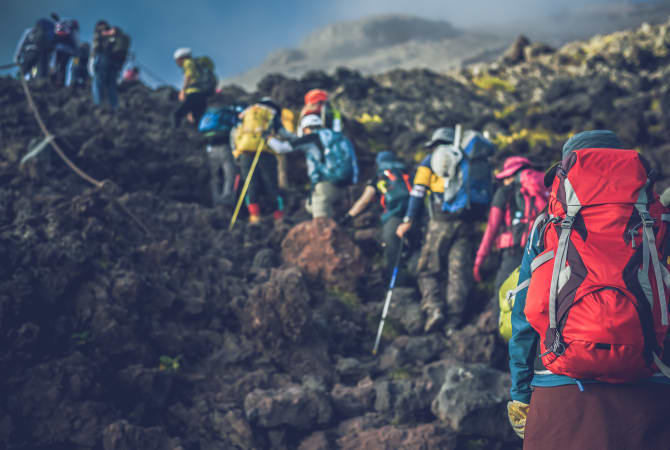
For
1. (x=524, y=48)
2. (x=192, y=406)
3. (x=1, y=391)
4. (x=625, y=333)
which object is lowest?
(x=192, y=406)

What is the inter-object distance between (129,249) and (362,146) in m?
7.15

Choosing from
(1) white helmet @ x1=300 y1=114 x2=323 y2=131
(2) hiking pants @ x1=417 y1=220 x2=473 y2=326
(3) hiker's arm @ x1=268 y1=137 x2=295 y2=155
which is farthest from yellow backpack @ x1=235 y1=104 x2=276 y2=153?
(2) hiking pants @ x1=417 y1=220 x2=473 y2=326

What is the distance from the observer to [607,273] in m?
2.81

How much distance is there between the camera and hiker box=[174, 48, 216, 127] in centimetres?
1329

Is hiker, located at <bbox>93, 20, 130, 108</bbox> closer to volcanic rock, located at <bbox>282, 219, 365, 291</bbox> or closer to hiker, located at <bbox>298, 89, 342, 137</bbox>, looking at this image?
hiker, located at <bbox>298, 89, 342, 137</bbox>

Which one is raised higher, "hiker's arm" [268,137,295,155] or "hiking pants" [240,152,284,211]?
"hiker's arm" [268,137,295,155]

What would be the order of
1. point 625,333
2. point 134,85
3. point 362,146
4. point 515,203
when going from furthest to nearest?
point 134,85, point 362,146, point 515,203, point 625,333

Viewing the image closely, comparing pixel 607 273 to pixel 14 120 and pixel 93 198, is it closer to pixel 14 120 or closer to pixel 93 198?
pixel 93 198

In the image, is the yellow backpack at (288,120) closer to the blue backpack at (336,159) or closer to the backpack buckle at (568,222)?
the blue backpack at (336,159)

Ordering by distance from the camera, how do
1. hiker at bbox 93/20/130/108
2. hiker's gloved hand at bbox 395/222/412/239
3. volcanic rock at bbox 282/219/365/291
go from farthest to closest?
hiker at bbox 93/20/130/108, volcanic rock at bbox 282/219/365/291, hiker's gloved hand at bbox 395/222/412/239

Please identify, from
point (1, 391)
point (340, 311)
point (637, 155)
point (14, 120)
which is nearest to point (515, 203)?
point (340, 311)

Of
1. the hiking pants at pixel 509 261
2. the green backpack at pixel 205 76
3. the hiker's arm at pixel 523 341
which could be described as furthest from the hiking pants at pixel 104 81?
the hiker's arm at pixel 523 341

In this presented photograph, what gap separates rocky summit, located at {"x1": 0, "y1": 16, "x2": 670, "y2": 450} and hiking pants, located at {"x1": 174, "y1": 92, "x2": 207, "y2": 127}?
700mm


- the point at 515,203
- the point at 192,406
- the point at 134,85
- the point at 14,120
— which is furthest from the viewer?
the point at 134,85
